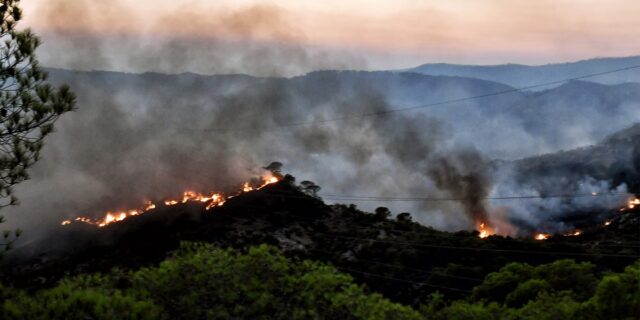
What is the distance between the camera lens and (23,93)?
38.1 feet

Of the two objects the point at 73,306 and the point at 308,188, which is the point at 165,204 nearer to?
the point at 308,188

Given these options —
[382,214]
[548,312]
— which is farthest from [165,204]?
[548,312]

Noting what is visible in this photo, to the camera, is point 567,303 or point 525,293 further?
point 525,293

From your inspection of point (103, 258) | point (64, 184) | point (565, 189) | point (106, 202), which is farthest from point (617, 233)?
point (64, 184)

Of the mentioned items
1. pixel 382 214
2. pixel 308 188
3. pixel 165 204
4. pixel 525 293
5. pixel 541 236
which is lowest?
pixel 525 293

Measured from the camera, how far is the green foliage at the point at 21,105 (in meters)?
11.6

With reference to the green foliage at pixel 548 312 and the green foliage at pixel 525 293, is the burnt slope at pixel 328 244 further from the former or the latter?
the green foliage at pixel 548 312

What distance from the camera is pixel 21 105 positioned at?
38.4ft

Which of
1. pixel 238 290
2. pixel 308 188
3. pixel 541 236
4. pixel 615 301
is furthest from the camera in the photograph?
pixel 541 236

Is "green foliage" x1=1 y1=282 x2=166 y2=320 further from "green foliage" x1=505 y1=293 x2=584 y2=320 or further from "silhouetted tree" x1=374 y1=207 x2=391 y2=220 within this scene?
"silhouetted tree" x1=374 y1=207 x2=391 y2=220

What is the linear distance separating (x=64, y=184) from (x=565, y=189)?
6146 inches

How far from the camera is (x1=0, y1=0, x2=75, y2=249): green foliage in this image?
1159cm

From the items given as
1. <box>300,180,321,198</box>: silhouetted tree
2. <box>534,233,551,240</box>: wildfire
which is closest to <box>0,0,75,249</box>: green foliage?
<box>300,180,321,198</box>: silhouetted tree

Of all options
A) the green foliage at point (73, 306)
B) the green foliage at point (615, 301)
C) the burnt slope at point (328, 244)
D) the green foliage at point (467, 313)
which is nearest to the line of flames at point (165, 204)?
the burnt slope at point (328, 244)
